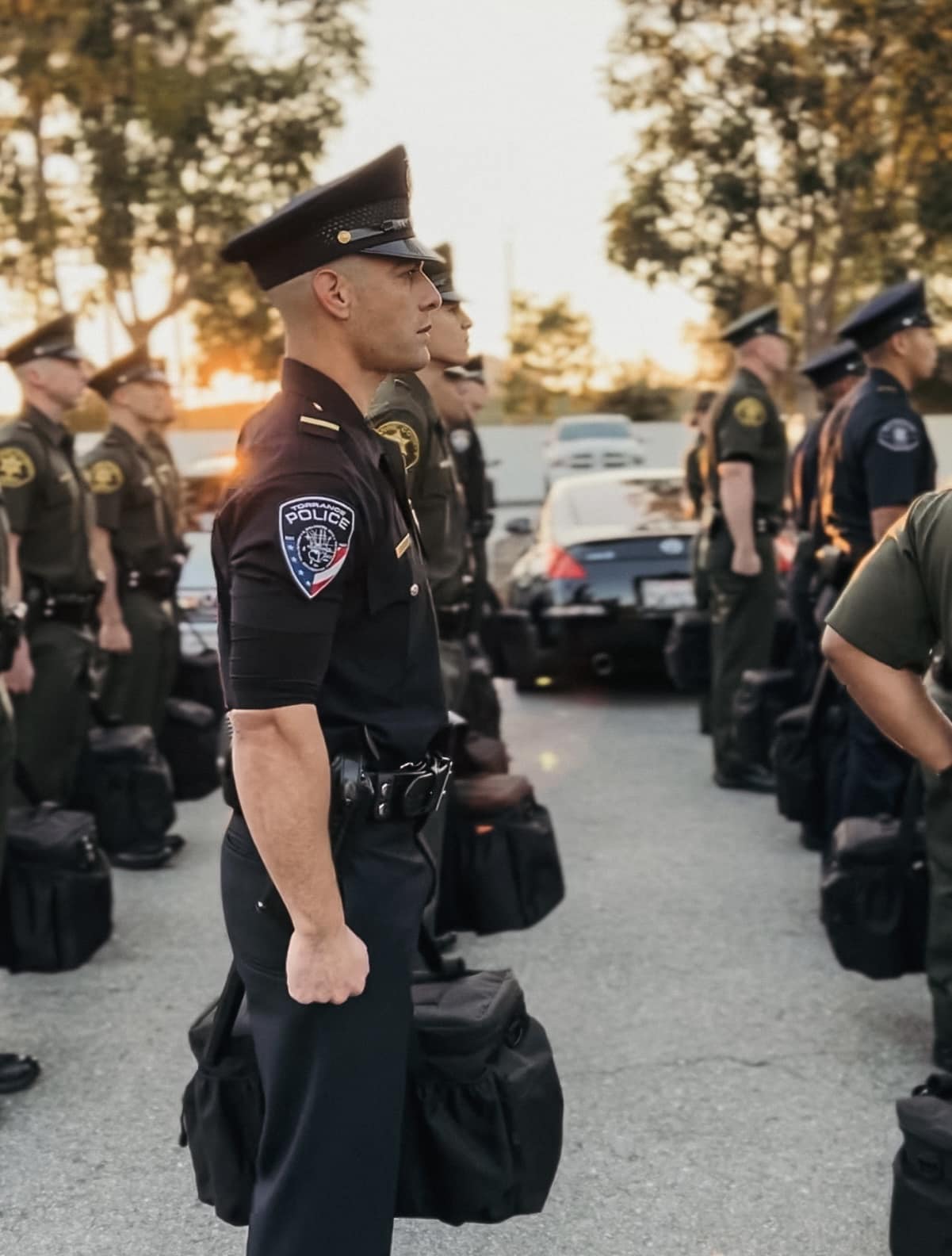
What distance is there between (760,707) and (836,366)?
1740 millimetres

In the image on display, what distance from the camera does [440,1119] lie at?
2516 mm

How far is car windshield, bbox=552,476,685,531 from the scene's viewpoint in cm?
993

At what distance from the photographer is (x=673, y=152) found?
2316 cm

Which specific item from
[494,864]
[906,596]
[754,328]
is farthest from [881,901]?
[754,328]

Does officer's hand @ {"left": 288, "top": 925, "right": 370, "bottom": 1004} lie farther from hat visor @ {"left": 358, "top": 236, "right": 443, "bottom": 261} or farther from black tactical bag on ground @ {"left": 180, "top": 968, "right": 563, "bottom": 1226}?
hat visor @ {"left": 358, "top": 236, "right": 443, "bottom": 261}

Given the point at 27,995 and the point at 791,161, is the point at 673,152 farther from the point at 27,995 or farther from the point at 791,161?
the point at 27,995

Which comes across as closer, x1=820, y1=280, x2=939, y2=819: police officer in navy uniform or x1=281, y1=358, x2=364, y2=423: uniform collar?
x1=281, y1=358, x2=364, y2=423: uniform collar

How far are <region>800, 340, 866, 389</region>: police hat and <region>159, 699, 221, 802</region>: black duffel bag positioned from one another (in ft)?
10.8

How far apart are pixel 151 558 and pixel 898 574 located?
4.95 m

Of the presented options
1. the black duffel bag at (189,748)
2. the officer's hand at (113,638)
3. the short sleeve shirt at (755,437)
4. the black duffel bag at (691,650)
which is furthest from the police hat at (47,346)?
the black duffel bag at (691,650)

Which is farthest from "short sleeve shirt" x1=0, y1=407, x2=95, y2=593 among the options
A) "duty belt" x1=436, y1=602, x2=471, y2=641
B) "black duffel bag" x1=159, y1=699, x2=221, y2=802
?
"duty belt" x1=436, y1=602, x2=471, y2=641

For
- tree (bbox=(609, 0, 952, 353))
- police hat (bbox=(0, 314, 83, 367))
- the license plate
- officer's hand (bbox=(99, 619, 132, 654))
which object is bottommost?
the license plate

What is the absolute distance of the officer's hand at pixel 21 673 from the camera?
510 centimetres

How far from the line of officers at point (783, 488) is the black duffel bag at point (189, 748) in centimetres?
241
